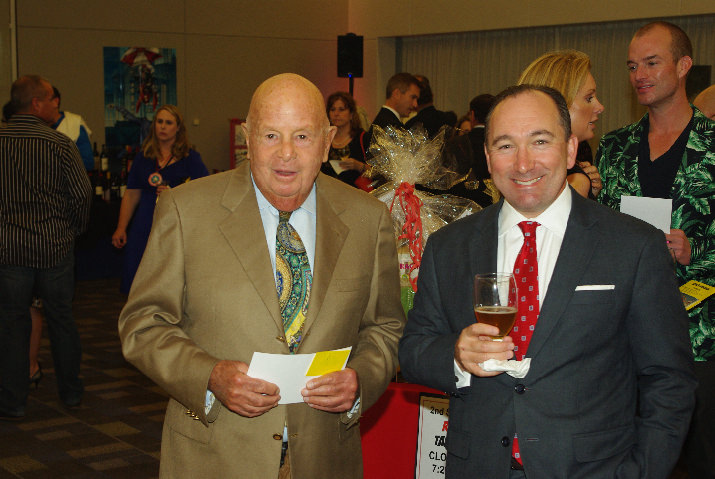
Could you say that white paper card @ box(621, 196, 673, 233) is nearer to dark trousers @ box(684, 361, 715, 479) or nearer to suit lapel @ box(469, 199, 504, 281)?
dark trousers @ box(684, 361, 715, 479)

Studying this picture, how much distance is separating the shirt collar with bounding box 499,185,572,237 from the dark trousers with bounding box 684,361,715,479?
1426mm

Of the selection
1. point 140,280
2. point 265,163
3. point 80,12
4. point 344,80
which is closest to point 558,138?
point 265,163

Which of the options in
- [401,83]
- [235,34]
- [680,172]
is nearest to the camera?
[680,172]

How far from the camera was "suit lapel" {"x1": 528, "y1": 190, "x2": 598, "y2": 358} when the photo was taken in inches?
75.5

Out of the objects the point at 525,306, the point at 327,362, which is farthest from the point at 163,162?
the point at 525,306

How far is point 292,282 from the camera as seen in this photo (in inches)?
88.2

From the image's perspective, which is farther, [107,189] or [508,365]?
[107,189]

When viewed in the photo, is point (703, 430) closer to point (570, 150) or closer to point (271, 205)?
point (570, 150)

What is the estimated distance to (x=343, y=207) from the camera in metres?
2.35

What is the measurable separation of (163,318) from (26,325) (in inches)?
135

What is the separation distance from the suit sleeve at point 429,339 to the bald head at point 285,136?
40cm

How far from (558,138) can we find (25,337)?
4.25m

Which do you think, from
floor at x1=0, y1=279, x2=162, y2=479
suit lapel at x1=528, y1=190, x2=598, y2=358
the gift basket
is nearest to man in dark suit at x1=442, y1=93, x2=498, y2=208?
the gift basket

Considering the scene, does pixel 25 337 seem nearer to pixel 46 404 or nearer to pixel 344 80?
pixel 46 404
